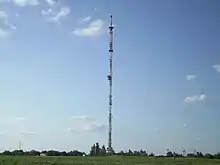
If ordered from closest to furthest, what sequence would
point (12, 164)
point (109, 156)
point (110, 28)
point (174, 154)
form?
point (12, 164)
point (110, 28)
point (109, 156)
point (174, 154)

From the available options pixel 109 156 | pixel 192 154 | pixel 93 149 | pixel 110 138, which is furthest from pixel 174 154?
pixel 110 138

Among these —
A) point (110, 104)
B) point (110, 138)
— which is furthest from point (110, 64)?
point (110, 138)

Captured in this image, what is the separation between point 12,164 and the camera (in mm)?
65000

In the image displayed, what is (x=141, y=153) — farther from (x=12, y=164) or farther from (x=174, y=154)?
(x=12, y=164)

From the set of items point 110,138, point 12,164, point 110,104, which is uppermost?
point 110,104

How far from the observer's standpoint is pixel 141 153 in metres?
162

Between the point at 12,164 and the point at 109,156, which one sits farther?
the point at 109,156

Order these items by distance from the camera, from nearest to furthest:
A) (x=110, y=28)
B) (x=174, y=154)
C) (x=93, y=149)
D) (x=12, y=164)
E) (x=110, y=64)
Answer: (x=12, y=164) < (x=110, y=28) < (x=110, y=64) < (x=174, y=154) < (x=93, y=149)

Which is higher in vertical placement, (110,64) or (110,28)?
(110,28)

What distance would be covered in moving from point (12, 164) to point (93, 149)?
104 meters

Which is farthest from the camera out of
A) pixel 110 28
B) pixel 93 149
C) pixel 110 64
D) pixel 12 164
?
pixel 93 149

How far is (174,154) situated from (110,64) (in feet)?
276

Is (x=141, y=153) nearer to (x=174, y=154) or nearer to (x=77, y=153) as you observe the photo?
(x=174, y=154)

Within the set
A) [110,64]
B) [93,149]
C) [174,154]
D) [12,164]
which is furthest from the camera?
[93,149]
